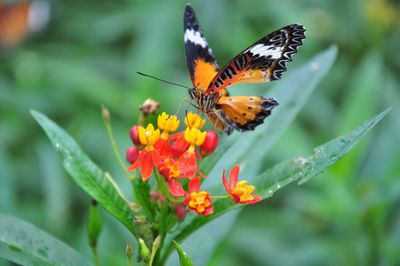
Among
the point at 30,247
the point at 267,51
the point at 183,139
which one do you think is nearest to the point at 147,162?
the point at 183,139

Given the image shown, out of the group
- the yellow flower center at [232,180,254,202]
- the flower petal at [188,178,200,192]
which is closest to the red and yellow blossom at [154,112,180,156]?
the flower petal at [188,178,200,192]

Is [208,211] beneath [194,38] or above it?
beneath

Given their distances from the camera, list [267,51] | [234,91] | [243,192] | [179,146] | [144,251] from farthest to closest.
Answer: [234,91]
[267,51]
[179,146]
[243,192]
[144,251]

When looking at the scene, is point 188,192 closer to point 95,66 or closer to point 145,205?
point 145,205

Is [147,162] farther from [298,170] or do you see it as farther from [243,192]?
[298,170]

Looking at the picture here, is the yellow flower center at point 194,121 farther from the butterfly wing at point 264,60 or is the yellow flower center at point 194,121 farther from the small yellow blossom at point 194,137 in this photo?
the butterfly wing at point 264,60

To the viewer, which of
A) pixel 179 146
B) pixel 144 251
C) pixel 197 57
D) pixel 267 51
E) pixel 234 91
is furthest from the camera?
pixel 234 91
